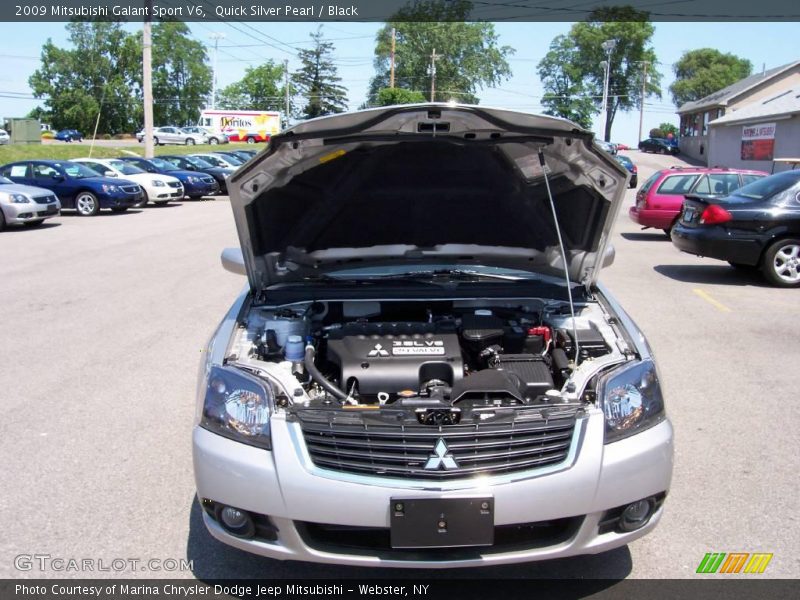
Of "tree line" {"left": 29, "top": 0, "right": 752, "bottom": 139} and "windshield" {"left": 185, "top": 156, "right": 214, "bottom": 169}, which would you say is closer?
"windshield" {"left": 185, "top": 156, "right": 214, "bottom": 169}

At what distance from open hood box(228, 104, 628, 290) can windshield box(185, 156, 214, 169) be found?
25011 millimetres

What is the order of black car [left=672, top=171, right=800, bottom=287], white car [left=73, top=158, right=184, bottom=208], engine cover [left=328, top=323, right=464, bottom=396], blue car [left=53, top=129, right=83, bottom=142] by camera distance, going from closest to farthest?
1. engine cover [left=328, top=323, right=464, bottom=396]
2. black car [left=672, top=171, right=800, bottom=287]
3. white car [left=73, top=158, right=184, bottom=208]
4. blue car [left=53, top=129, right=83, bottom=142]

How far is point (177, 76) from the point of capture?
9175 cm

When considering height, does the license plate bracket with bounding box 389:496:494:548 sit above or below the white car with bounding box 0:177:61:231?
below

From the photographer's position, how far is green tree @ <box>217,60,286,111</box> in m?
99.2

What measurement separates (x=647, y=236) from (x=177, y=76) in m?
87.0

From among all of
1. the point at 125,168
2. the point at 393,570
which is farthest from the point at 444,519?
the point at 125,168

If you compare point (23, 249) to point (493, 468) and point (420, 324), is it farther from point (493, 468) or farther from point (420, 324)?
point (493, 468)

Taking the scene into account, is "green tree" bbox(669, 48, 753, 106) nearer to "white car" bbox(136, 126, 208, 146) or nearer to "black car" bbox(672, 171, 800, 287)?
"white car" bbox(136, 126, 208, 146)

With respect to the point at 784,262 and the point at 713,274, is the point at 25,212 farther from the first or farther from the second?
the point at 784,262

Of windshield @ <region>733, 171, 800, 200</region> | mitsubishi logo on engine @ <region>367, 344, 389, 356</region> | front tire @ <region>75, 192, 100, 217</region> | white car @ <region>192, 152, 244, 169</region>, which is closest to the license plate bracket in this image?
mitsubishi logo on engine @ <region>367, 344, 389, 356</region>

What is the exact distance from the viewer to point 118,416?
193 inches

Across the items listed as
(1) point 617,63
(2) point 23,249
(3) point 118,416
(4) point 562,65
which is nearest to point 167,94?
(4) point 562,65

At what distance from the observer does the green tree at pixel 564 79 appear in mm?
87750
